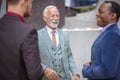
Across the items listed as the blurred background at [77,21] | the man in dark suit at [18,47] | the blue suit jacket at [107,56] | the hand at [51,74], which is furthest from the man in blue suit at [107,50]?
the blurred background at [77,21]

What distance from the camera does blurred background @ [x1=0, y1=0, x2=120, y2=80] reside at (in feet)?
15.7

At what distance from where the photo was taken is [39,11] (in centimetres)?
480

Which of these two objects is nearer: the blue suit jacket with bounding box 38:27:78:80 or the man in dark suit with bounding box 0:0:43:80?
the man in dark suit with bounding box 0:0:43:80

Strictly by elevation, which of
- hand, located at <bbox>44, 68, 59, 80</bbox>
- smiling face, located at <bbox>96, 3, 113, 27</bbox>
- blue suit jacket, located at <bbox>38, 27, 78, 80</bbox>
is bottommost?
hand, located at <bbox>44, 68, 59, 80</bbox>

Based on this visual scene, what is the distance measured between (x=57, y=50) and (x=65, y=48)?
0.34 feet

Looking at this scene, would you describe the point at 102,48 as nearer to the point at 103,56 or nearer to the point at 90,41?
the point at 103,56

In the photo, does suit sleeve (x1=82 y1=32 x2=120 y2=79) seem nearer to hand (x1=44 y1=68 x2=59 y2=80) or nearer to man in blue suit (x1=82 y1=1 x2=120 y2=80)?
man in blue suit (x1=82 y1=1 x2=120 y2=80)

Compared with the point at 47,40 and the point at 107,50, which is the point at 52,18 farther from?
the point at 107,50

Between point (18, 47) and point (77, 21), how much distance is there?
9.74ft

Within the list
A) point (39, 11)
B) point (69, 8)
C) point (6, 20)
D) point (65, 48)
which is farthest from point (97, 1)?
point (6, 20)

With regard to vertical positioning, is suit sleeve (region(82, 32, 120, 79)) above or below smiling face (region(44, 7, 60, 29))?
below

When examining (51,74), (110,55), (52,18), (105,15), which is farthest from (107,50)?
(52,18)

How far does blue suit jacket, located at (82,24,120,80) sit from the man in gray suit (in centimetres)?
80

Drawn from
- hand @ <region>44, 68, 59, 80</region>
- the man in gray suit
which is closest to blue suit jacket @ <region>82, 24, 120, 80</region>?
hand @ <region>44, 68, 59, 80</region>
